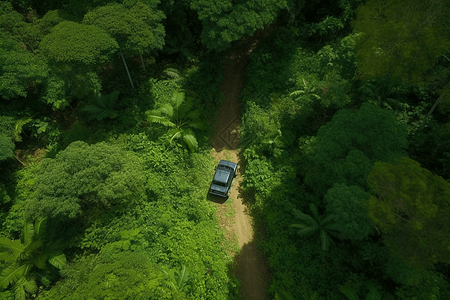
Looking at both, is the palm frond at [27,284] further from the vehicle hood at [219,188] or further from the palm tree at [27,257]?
the vehicle hood at [219,188]

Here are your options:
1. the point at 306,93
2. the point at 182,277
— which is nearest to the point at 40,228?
the point at 182,277

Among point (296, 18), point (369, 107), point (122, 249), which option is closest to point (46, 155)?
point (122, 249)

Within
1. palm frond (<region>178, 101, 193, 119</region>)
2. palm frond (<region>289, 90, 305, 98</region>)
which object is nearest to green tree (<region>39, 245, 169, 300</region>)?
palm frond (<region>178, 101, 193, 119</region>)

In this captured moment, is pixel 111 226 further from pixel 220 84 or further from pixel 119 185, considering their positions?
pixel 220 84

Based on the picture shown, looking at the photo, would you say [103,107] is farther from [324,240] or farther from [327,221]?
Result: [324,240]

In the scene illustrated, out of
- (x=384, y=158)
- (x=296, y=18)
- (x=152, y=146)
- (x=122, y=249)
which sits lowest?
(x=122, y=249)

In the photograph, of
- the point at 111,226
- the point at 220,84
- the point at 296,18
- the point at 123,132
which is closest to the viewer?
the point at 111,226
